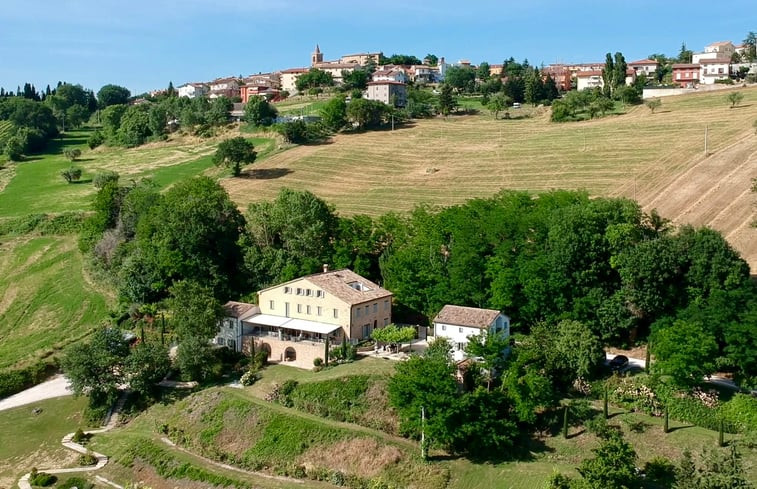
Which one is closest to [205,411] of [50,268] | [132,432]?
[132,432]

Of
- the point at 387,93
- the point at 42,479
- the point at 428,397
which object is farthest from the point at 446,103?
the point at 42,479

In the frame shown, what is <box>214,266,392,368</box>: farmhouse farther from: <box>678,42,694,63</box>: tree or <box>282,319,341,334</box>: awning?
<box>678,42,694,63</box>: tree

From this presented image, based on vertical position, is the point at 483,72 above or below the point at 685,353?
above

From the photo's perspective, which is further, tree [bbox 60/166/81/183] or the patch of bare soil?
tree [bbox 60/166/81/183]

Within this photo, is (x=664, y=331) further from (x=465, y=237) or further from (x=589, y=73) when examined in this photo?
(x=589, y=73)

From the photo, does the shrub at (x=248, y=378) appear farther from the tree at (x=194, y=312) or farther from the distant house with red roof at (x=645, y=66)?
the distant house with red roof at (x=645, y=66)

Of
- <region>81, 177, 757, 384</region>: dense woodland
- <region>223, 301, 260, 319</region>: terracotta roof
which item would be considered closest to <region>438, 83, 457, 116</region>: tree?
<region>81, 177, 757, 384</region>: dense woodland

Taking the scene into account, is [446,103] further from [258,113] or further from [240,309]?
[240,309]
